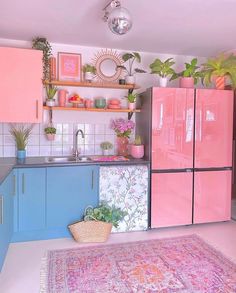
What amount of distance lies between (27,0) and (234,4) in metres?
1.74

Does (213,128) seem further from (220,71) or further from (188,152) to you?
(220,71)

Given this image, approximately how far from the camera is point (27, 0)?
2.24 meters

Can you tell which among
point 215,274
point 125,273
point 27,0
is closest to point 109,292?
point 125,273

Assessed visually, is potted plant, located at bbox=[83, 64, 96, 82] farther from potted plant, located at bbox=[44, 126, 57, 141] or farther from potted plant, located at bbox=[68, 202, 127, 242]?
potted plant, located at bbox=[68, 202, 127, 242]

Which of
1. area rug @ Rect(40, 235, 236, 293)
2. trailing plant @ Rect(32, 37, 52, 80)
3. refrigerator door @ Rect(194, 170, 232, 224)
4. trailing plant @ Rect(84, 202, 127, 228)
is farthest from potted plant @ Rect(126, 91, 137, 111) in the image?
area rug @ Rect(40, 235, 236, 293)

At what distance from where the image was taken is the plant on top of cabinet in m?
3.33

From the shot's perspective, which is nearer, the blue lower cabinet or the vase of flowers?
the blue lower cabinet

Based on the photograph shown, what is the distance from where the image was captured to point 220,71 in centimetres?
335

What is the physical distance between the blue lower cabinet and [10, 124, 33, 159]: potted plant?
1.76 ft

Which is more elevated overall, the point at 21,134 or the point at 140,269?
the point at 21,134

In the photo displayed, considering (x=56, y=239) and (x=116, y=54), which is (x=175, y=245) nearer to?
(x=56, y=239)

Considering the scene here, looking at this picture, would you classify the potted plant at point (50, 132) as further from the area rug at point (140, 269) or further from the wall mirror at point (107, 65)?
the area rug at point (140, 269)

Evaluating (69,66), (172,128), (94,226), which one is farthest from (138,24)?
(94,226)

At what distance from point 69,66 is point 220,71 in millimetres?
1891
